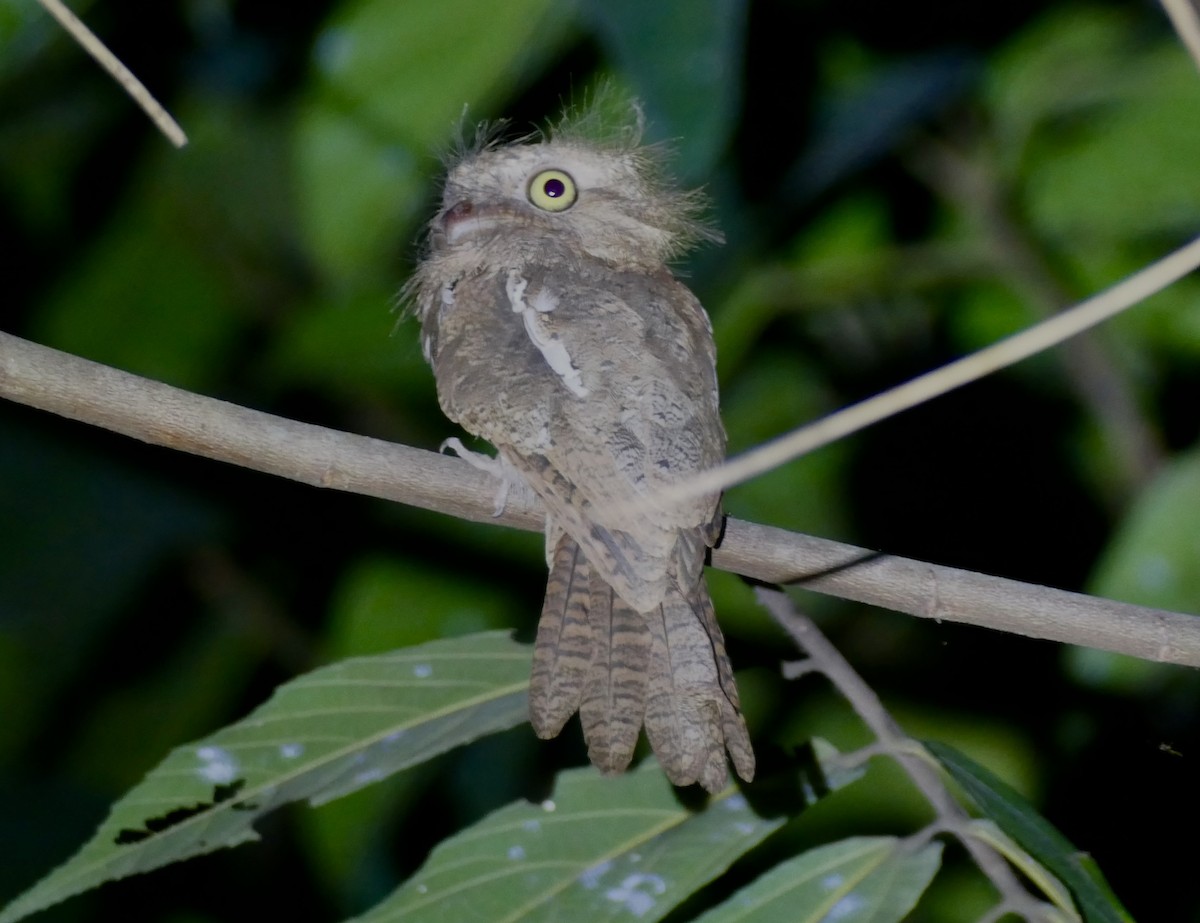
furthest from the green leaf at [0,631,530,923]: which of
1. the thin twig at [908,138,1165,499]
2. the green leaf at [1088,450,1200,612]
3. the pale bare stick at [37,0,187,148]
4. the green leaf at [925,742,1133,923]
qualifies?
the thin twig at [908,138,1165,499]

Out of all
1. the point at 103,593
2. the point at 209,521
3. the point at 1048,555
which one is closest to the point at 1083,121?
the point at 1048,555

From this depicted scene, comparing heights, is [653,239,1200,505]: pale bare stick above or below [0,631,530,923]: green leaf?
below

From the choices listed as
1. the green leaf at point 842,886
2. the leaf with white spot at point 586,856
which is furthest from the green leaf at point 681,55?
the green leaf at point 842,886

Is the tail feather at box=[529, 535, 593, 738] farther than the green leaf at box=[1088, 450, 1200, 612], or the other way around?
the green leaf at box=[1088, 450, 1200, 612]

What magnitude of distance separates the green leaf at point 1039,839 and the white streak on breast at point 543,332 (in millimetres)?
916

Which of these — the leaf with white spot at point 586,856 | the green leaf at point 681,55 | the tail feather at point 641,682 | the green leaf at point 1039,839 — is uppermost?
the green leaf at point 681,55

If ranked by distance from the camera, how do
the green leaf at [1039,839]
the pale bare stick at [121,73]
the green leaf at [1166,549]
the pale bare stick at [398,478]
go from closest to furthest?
the pale bare stick at [121,73] → the green leaf at [1039,839] → the pale bare stick at [398,478] → the green leaf at [1166,549]

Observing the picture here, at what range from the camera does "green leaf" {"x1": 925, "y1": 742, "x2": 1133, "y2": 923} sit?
5.89 ft

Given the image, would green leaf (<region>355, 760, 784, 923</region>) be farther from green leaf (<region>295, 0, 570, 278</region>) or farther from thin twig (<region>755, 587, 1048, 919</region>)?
green leaf (<region>295, 0, 570, 278</region>)

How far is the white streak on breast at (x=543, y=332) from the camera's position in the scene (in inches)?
99.2

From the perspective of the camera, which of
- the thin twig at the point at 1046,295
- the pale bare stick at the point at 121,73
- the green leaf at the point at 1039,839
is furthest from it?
the thin twig at the point at 1046,295

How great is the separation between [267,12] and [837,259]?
1983 millimetres

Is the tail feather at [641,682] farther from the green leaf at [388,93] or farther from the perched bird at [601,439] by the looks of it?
the green leaf at [388,93]

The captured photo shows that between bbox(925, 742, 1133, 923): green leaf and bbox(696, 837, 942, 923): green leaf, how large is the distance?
162mm
